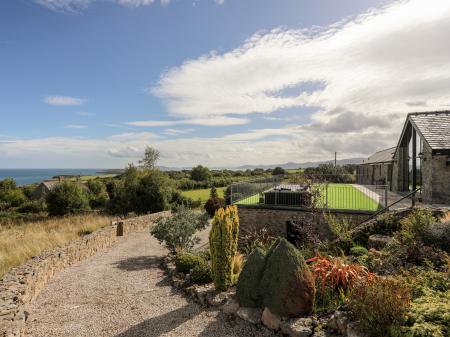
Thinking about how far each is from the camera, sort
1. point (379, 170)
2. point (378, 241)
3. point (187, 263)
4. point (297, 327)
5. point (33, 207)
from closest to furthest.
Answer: point (297, 327) → point (187, 263) → point (378, 241) → point (379, 170) → point (33, 207)

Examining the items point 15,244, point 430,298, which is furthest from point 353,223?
point 15,244

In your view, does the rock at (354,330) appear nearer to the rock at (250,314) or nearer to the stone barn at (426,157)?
the rock at (250,314)

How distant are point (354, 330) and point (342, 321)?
279 mm

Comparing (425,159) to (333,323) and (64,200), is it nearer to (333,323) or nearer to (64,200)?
(333,323)

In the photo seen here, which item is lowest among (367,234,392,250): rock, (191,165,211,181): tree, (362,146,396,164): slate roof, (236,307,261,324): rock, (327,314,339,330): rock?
(236,307,261,324): rock

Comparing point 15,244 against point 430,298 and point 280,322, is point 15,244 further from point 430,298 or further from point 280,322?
point 430,298

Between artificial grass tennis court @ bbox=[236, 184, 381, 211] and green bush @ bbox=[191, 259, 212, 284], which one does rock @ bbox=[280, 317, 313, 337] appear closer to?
green bush @ bbox=[191, 259, 212, 284]

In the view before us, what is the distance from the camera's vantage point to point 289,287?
550 centimetres

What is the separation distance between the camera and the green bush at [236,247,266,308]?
6172 mm

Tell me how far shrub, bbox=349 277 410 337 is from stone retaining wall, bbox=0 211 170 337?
6031mm

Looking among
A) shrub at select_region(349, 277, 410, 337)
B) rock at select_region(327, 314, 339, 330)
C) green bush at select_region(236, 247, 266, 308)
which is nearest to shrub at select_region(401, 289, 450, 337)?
shrub at select_region(349, 277, 410, 337)

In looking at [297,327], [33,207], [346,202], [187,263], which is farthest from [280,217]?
[33,207]

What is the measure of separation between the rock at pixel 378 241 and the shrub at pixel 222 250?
5069 millimetres

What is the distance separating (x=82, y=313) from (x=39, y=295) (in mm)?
2061
